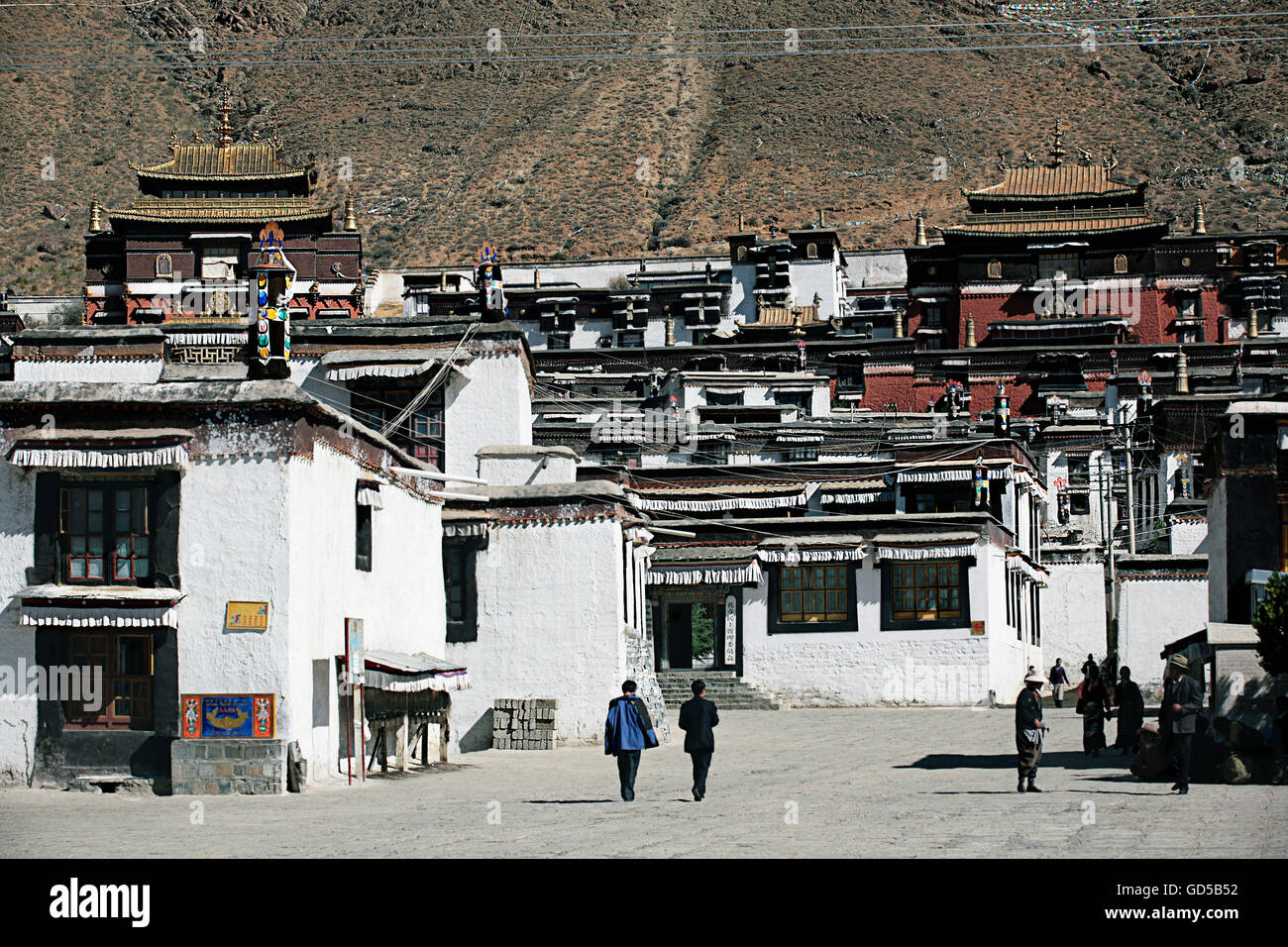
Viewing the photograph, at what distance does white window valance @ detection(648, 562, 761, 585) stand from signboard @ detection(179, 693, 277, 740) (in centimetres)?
2039

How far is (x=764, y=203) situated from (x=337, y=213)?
29255mm

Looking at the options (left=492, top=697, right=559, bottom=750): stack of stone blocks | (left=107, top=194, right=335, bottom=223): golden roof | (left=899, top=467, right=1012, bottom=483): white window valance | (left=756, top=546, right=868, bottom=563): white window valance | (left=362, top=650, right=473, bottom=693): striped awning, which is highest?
(left=107, top=194, right=335, bottom=223): golden roof

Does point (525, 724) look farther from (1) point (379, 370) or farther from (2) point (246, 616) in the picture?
(2) point (246, 616)

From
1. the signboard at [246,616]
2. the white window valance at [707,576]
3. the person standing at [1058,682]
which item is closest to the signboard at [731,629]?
the white window valance at [707,576]

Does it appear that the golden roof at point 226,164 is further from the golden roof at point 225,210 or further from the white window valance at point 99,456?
the white window valance at point 99,456

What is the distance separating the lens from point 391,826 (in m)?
17.9

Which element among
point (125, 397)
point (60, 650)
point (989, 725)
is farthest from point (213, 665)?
point (989, 725)

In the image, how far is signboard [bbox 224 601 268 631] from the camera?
22266mm

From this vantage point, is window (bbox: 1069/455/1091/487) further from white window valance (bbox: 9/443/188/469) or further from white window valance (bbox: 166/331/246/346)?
white window valance (bbox: 9/443/188/469)

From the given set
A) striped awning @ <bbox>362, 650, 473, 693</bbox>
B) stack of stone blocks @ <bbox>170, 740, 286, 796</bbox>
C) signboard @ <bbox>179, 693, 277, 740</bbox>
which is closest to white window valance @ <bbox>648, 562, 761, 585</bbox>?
striped awning @ <bbox>362, 650, 473, 693</bbox>

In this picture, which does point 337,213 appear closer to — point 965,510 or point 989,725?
point 965,510

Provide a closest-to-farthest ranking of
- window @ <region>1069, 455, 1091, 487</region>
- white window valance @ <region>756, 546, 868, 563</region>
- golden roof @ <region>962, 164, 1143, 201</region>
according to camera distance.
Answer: white window valance @ <region>756, 546, 868, 563</region> → window @ <region>1069, 455, 1091, 487</region> → golden roof @ <region>962, 164, 1143, 201</region>

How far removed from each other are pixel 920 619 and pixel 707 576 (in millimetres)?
5055

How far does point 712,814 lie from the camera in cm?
1886
